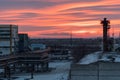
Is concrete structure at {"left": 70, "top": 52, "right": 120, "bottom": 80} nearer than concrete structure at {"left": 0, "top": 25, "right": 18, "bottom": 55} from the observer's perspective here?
Yes

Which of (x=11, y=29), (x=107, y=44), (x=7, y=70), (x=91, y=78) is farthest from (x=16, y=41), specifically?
(x=91, y=78)

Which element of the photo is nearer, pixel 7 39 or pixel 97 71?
pixel 97 71

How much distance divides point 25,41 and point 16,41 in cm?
1233

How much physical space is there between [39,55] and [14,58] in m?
5.27

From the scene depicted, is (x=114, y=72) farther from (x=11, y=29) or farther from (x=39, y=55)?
(x=11, y=29)

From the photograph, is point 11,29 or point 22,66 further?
point 11,29

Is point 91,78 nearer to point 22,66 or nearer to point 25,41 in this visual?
point 22,66

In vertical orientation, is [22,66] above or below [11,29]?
below

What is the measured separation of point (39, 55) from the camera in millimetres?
82938

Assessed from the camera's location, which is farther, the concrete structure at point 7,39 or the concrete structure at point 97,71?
the concrete structure at point 7,39

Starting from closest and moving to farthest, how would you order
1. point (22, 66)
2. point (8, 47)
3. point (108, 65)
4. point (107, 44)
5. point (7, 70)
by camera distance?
1. point (108, 65)
2. point (107, 44)
3. point (7, 70)
4. point (22, 66)
5. point (8, 47)

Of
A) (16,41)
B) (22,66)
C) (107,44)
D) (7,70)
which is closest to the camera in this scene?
(107,44)

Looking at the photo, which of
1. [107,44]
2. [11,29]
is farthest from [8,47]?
[107,44]

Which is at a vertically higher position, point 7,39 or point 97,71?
point 7,39
